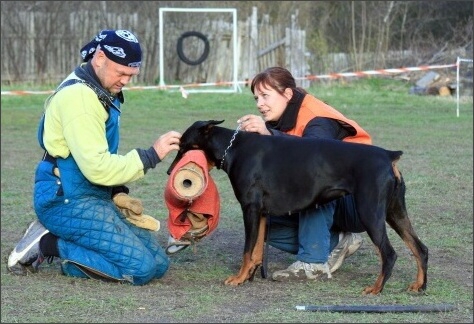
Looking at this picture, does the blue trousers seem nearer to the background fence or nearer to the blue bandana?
the blue bandana

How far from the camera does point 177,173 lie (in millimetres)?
6043

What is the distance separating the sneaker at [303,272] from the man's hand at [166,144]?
1.10 metres

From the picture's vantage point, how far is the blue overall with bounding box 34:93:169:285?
6.02 m

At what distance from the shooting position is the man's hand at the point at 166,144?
5.93 m

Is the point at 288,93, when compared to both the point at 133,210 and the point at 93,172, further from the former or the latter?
the point at 93,172

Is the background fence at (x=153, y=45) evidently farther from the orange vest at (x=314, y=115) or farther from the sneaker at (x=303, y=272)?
the sneaker at (x=303, y=272)

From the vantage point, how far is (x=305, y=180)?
5.91 metres

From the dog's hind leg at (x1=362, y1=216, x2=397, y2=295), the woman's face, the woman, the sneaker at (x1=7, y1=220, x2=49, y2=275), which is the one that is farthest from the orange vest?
the sneaker at (x1=7, y1=220, x2=49, y2=275)

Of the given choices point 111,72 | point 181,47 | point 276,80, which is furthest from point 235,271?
point 181,47

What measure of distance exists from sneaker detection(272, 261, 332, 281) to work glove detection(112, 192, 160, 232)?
0.94 m

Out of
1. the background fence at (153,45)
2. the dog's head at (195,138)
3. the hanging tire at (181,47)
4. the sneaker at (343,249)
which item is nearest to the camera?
the dog's head at (195,138)

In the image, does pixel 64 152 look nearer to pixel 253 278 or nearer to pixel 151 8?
pixel 253 278

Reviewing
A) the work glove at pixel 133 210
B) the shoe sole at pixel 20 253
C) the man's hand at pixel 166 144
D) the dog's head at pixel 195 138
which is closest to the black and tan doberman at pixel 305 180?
the dog's head at pixel 195 138

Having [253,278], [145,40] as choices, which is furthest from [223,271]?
[145,40]
